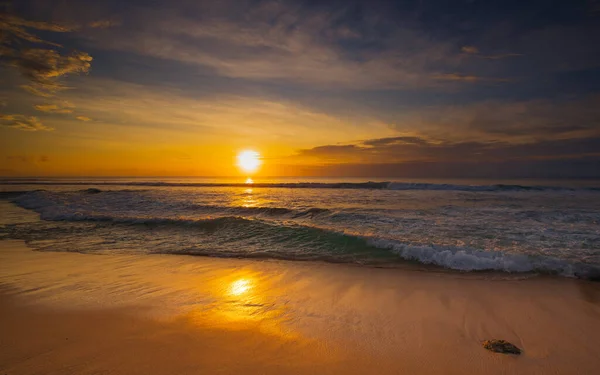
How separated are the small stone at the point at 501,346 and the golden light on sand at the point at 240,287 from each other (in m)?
3.22

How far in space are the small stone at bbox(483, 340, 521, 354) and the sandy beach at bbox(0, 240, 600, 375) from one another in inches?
2.7

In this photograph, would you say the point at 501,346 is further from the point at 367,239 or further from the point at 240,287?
the point at 367,239

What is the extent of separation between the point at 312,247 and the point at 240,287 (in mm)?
3366

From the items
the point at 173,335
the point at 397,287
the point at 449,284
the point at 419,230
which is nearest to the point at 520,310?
the point at 449,284

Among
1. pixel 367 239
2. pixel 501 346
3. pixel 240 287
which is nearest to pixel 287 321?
pixel 240 287

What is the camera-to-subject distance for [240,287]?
4.91 m

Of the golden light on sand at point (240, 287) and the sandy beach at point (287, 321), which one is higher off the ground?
the sandy beach at point (287, 321)

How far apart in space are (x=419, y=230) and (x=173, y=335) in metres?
7.87

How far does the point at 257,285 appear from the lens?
5.03m

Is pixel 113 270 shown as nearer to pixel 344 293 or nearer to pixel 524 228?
pixel 344 293

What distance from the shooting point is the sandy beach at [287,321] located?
2.75m

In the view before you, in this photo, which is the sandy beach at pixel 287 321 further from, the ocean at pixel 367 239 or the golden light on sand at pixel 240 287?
the ocean at pixel 367 239

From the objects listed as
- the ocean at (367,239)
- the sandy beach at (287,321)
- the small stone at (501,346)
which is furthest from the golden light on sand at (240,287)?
the small stone at (501,346)

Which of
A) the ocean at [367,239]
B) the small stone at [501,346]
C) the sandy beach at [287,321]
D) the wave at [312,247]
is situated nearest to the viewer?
the sandy beach at [287,321]
